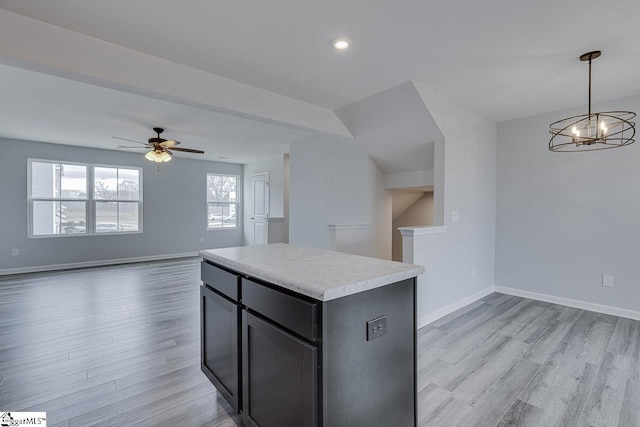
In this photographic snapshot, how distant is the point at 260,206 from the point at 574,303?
6.42 metres

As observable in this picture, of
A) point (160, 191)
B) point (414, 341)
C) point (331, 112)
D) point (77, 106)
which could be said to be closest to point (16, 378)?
point (414, 341)

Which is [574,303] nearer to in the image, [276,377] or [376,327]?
[376,327]

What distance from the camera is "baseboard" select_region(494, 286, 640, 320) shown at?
351 centimetres

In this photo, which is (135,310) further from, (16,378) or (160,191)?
(160,191)

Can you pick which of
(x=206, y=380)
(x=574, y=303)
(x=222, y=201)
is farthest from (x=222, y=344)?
(x=222, y=201)

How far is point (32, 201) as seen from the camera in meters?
5.85

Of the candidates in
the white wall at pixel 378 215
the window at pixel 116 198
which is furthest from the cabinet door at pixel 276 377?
the window at pixel 116 198

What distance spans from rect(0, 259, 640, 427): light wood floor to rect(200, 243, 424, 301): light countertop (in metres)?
0.98

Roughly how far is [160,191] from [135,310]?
14.0 ft

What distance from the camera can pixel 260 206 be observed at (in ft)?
26.0

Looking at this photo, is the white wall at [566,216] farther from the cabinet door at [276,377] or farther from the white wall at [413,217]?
the cabinet door at [276,377]

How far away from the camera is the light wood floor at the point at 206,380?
1895 millimetres

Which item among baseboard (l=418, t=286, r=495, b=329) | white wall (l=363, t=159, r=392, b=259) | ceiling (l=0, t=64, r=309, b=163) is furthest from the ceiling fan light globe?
baseboard (l=418, t=286, r=495, b=329)

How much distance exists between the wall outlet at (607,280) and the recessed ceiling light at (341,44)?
13.2ft
